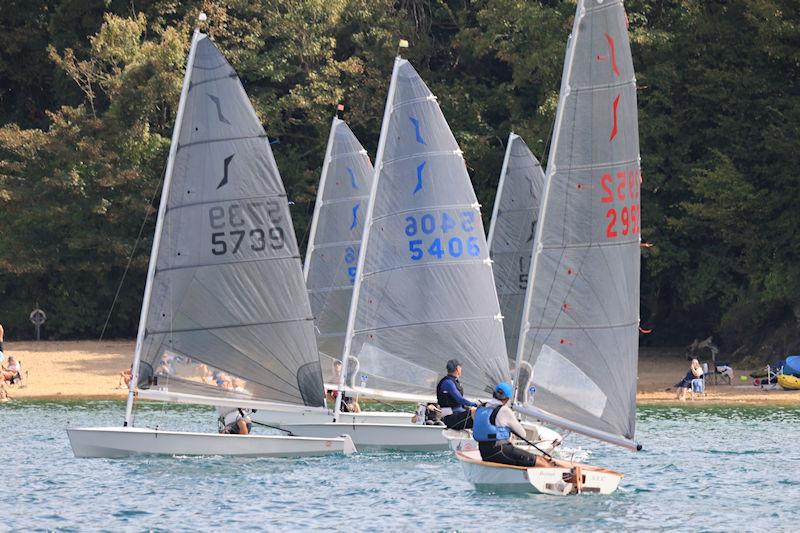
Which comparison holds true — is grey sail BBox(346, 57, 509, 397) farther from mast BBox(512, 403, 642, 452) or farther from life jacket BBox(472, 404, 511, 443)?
life jacket BBox(472, 404, 511, 443)

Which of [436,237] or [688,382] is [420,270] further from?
[688,382]

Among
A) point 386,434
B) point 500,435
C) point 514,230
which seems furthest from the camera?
point 514,230

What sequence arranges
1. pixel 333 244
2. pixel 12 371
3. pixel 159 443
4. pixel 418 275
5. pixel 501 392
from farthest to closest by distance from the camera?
pixel 12 371 → pixel 333 244 → pixel 418 275 → pixel 159 443 → pixel 501 392

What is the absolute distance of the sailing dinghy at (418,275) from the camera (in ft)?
97.9

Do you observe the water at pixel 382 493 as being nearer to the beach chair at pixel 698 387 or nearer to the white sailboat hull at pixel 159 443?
the white sailboat hull at pixel 159 443

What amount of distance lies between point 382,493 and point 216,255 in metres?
5.68

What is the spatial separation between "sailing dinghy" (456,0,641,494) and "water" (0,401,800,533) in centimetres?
138

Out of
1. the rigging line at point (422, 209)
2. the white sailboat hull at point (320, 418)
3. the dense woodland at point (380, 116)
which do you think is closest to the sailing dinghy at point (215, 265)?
the rigging line at point (422, 209)

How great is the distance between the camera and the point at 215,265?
89.0ft

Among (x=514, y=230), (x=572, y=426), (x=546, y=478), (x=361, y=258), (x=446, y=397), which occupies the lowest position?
(x=546, y=478)

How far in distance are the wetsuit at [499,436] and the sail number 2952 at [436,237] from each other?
7.58 m

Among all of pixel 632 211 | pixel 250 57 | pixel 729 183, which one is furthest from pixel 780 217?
pixel 632 211

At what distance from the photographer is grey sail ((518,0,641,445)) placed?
2336 centimetres

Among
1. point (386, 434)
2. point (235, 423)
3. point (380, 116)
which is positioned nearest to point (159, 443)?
point (235, 423)
